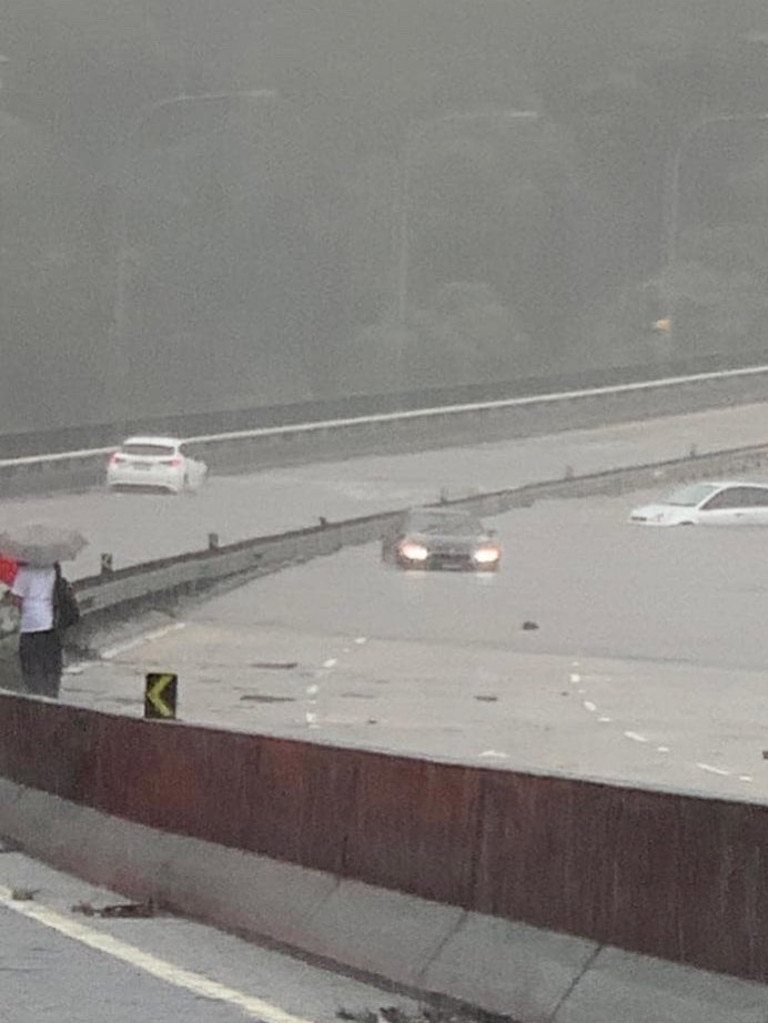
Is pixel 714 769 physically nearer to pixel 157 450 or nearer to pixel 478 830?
pixel 478 830

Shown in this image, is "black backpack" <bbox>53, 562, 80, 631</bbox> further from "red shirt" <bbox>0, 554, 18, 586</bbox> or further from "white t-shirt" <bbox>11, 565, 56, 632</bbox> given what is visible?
"red shirt" <bbox>0, 554, 18, 586</bbox>

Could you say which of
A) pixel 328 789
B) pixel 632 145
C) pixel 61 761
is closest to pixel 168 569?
pixel 61 761

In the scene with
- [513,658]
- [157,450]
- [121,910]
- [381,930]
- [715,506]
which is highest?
[157,450]

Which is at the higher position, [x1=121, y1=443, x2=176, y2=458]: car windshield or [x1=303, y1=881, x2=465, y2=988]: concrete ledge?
[x1=121, y1=443, x2=176, y2=458]: car windshield

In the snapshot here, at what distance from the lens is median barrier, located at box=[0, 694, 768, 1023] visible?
272 inches

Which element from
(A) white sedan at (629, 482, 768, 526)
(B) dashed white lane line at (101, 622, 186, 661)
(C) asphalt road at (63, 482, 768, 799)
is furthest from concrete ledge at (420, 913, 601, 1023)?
(A) white sedan at (629, 482, 768, 526)

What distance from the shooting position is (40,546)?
70.9ft

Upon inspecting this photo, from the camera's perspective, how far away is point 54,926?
10.2 metres

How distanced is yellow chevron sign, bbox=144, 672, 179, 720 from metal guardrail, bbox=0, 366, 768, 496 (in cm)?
5415

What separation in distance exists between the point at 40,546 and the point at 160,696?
349 inches

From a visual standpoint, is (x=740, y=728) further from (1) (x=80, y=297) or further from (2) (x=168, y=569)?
(1) (x=80, y=297)

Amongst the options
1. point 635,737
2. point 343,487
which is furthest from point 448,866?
point 343,487

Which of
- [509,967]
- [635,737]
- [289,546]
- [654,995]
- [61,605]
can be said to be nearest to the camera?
[654,995]

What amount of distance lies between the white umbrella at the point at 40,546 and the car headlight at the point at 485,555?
33362mm
